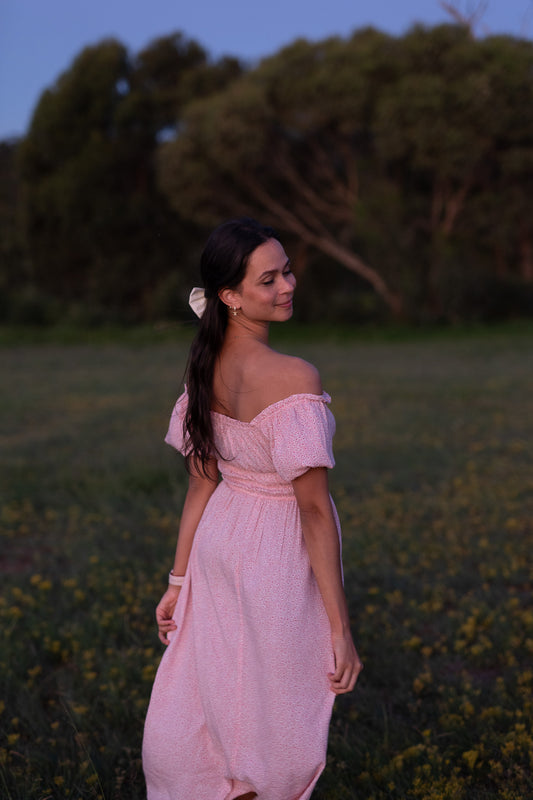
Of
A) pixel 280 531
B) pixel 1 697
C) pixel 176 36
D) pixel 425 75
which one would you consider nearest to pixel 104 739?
pixel 1 697

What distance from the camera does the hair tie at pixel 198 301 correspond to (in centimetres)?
246

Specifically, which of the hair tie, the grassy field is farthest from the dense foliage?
the hair tie

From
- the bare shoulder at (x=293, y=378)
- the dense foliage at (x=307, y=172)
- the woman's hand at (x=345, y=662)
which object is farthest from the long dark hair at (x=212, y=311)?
the dense foliage at (x=307, y=172)

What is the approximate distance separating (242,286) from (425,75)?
77.4ft

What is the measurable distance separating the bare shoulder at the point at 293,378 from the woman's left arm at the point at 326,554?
22 cm

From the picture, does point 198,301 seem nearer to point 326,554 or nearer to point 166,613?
point 326,554

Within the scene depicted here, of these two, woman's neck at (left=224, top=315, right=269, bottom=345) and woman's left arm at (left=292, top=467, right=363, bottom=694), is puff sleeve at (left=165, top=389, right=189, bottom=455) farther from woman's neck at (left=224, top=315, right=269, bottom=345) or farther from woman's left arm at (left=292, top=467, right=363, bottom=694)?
woman's left arm at (left=292, top=467, right=363, bottom=694)

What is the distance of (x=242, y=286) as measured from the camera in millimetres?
2238

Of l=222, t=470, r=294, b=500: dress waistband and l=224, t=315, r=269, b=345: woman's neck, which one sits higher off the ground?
l=224, t=315, r=269, b=345: woman's neck

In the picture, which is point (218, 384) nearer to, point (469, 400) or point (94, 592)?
point (94, 592)

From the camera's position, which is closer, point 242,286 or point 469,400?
point 242,286

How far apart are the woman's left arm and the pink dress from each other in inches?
2.5

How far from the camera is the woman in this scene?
2.13 meters

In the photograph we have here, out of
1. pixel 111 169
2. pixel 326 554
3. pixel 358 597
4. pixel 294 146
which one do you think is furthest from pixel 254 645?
pixel 111 169
